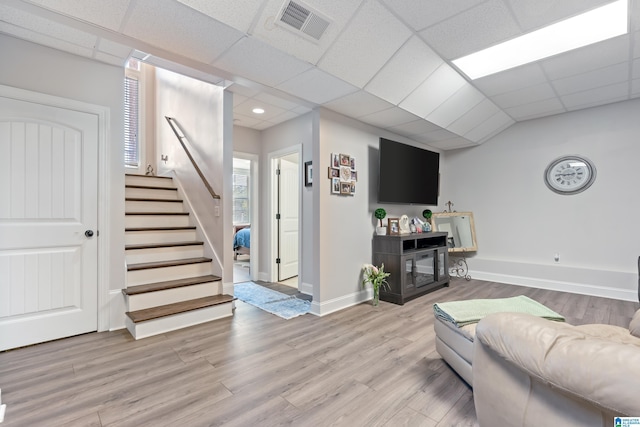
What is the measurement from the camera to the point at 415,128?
4.32 metres

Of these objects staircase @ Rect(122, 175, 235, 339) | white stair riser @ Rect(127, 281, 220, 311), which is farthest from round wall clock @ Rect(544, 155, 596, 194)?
white stair riser @ Rect(127, 281, 220, 311)

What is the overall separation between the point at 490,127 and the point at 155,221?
5.19m

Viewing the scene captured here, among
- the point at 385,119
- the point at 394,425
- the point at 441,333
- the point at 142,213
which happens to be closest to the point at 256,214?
the point at 142,213

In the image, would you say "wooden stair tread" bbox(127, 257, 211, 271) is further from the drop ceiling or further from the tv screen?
the tv screen

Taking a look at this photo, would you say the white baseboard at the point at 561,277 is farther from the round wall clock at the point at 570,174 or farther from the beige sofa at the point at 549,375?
the beige sofa at the point at 549,375

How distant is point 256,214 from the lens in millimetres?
5004

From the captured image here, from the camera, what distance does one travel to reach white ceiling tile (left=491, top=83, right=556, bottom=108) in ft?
12.0

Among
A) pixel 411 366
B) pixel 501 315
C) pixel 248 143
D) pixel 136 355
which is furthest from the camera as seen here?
pixel 248 143

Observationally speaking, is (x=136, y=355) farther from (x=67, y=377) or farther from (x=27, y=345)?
(x=27, y=345)

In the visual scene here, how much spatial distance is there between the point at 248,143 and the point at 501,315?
4435mm

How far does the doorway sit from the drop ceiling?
4.21ft

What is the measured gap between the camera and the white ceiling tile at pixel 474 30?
230cm

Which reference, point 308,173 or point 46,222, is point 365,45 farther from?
point 46,222

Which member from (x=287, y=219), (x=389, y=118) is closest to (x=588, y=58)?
(x=389, y=118)
